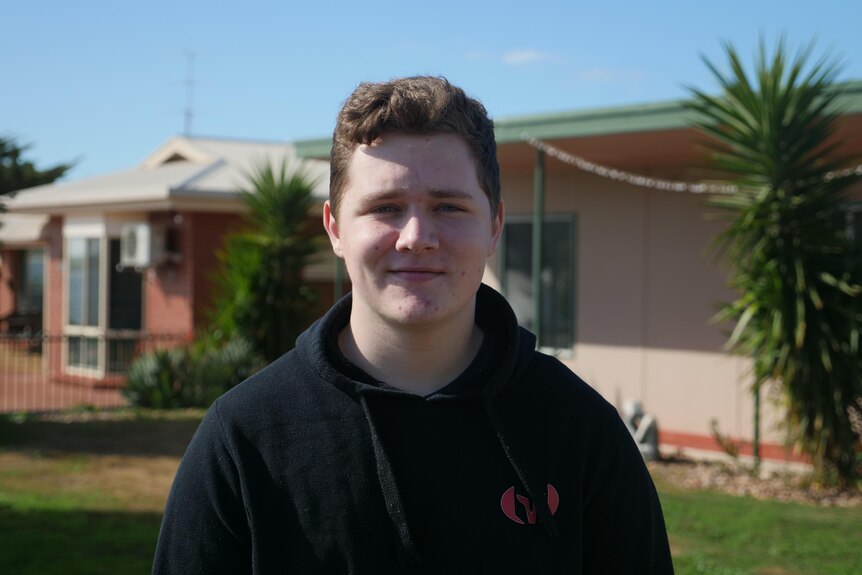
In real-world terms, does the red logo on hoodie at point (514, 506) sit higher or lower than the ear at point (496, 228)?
lower

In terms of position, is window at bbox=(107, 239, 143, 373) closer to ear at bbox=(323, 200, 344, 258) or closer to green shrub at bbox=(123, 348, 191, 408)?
green shrub at bbox=(123, 348, 191, 408)

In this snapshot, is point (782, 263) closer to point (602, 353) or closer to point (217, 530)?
point (602, 353)

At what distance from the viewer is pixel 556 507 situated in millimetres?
2047

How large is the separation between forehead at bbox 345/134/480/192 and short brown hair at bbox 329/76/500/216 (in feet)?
0.05

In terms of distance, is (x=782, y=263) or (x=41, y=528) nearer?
(x=41, y=528)

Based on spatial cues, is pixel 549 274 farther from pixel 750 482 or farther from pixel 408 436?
pixel 408 436

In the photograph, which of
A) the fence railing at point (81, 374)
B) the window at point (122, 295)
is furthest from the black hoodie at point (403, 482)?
the window at point (122, 295)

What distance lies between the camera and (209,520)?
1995mm

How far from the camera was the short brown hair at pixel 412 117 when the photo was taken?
6.57ft

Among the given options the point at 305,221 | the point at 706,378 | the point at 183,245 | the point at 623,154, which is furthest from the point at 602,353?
the point at 183,245

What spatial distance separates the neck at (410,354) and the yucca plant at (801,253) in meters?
6.86

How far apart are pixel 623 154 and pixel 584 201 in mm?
928

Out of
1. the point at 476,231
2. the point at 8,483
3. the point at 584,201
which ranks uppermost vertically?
the point at 584,201

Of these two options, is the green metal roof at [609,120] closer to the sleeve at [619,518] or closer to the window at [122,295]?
the sleeve at [619,518]
